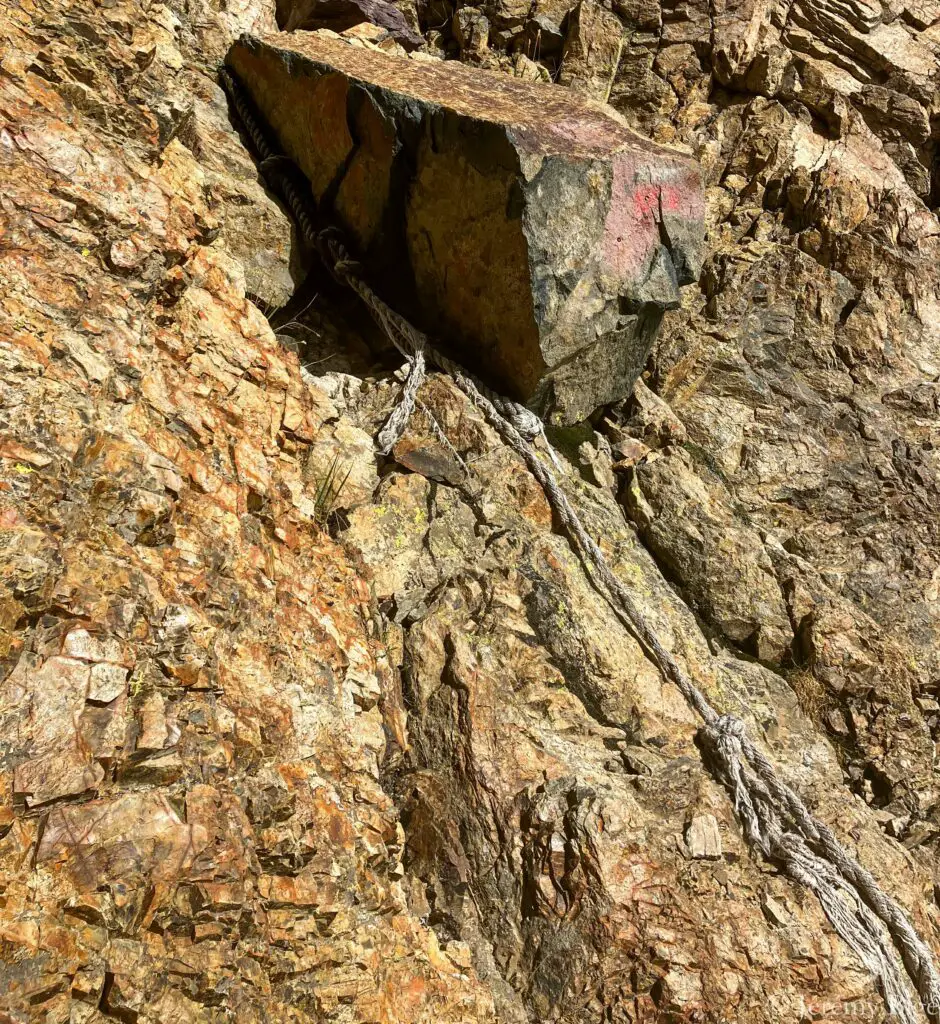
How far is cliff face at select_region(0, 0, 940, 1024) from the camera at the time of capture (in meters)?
2.43

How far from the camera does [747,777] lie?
158 inches

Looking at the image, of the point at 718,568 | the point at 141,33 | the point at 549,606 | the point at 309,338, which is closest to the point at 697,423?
the point at 718,568

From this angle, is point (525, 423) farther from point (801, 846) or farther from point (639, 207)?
point (801, 846)

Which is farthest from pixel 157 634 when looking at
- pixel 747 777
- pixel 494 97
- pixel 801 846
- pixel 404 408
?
pixel 494 97

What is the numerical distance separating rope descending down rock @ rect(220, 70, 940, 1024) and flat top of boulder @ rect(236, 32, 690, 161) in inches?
45.7

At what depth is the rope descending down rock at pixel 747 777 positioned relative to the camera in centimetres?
360

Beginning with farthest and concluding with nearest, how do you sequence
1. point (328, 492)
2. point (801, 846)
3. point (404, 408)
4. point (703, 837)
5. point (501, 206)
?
point (404, 408) < point (501, 206) < point (328, 492) < point (801, 846) < point (703, 837)

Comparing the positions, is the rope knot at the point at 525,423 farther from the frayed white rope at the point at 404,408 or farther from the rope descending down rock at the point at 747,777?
the frayed white rope at the point at 404,408

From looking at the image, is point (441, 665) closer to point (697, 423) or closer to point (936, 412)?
point (697, 423)

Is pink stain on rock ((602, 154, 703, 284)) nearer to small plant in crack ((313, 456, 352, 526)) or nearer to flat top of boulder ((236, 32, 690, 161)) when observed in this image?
flat top of boulder ((236, 32, 690, 161))

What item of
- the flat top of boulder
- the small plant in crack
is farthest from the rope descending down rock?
the flat top of boulder

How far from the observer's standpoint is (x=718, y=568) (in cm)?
526

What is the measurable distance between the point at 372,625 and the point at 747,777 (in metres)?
2.15

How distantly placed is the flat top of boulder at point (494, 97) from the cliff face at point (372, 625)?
36.4 inches
